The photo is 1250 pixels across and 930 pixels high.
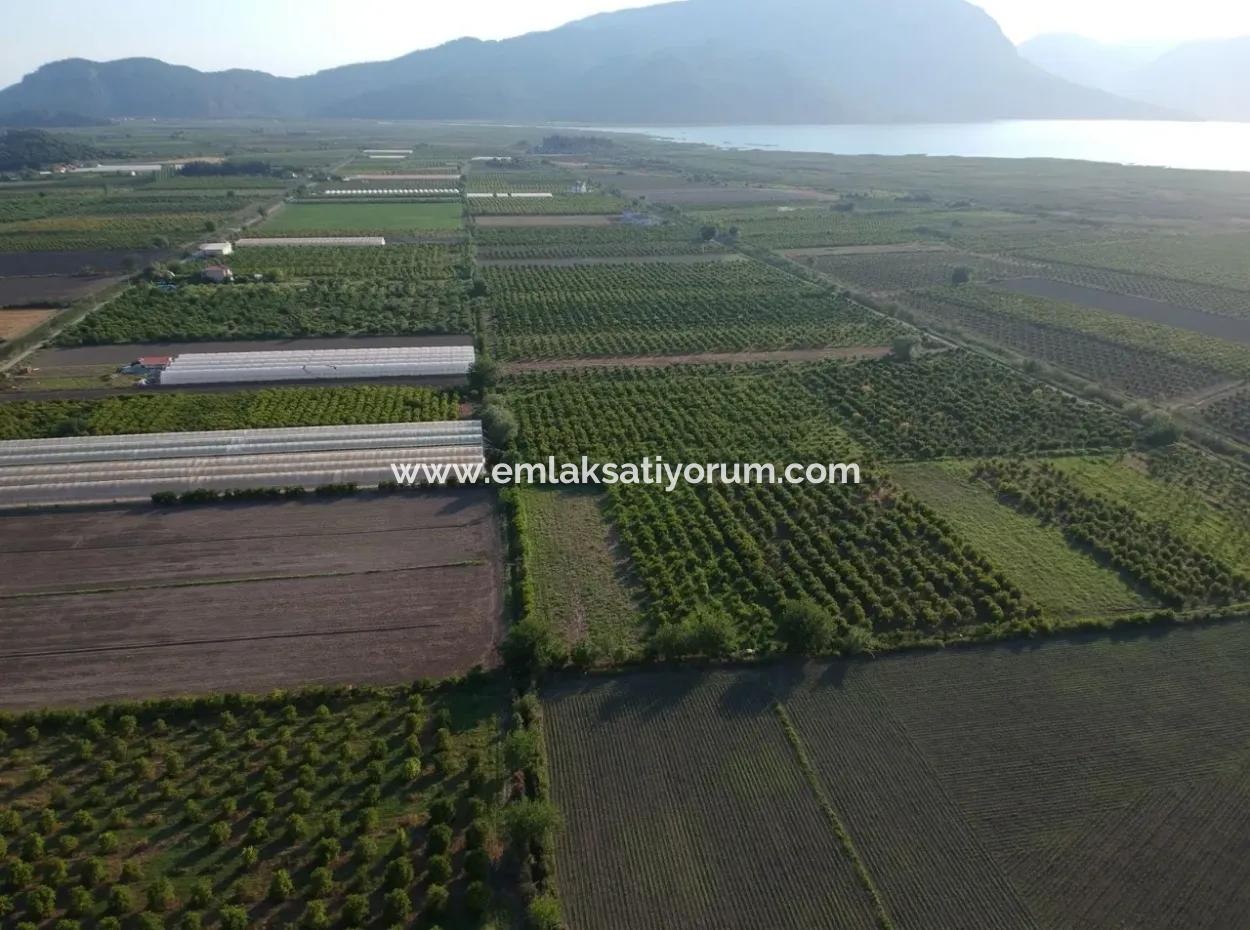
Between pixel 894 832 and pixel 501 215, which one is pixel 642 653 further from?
pixel 501 215

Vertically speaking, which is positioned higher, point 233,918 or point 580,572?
point 580,572

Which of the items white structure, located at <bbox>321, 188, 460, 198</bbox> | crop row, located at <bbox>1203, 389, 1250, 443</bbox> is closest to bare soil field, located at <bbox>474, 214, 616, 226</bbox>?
white structure, located at <bbox>321, 188, 460, 198</bbox>

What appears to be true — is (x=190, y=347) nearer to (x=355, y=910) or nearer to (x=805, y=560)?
A: (x=805, y=560)

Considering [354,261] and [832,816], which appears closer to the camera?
[832,816]

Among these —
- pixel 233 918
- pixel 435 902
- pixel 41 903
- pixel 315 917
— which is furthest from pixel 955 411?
pixel 41 903

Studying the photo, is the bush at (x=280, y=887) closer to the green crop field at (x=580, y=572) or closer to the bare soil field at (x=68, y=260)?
the green crop field at (x=580, y=572)

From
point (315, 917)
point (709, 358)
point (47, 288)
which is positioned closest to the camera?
point (315, 917)

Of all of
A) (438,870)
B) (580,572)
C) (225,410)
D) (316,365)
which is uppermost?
(316,365)

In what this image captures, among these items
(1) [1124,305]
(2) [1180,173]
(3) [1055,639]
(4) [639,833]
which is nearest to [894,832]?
(4) [639,833]
